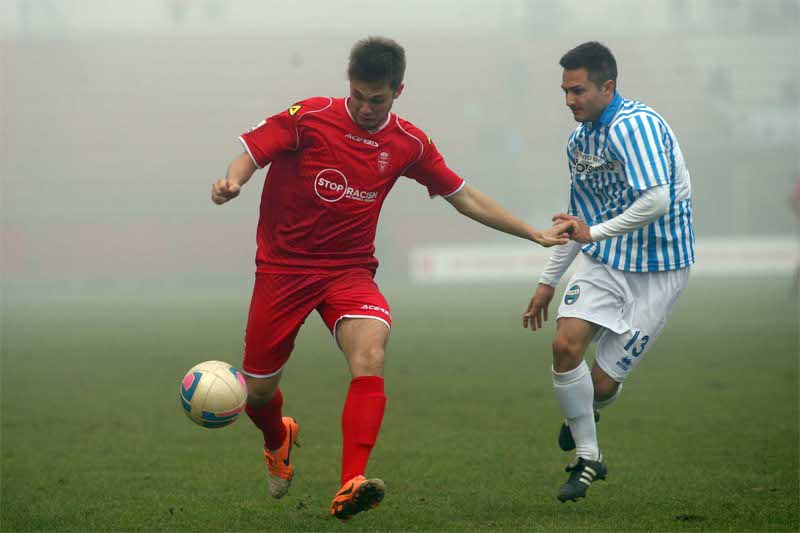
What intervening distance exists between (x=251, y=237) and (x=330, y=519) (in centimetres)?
4540

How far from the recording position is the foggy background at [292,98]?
4897cm

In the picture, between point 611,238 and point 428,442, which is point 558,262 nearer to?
point 611,238

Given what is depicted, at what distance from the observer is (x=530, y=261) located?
132 feet

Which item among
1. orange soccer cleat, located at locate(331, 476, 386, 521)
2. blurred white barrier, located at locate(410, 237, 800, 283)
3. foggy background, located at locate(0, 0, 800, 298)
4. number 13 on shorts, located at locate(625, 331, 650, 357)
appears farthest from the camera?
foggy background, located at locate(0, 0, 800, 298)

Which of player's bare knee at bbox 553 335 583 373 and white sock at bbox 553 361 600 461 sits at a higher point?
player's bare knee at bbox 553 335 583 373

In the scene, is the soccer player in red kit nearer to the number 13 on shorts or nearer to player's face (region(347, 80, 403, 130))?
player's face (region(347, 80, 403, 130))

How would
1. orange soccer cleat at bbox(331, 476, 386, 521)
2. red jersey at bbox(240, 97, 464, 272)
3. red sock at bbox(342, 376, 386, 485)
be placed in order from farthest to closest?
red jersey at bbox(240, 97, 464, 272) < red sock at bbox(342, 376, 386, 485) < orange soccer cleat at bbox(331, 476, 386, 521)

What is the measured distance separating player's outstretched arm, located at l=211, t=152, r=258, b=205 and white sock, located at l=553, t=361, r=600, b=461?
197 centimetres

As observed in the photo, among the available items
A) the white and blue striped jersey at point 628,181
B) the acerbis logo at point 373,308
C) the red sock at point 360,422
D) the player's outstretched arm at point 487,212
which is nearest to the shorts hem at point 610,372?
the white and blue striped jersey at point 628,181

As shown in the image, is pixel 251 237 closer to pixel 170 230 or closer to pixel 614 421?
pixel 170 230

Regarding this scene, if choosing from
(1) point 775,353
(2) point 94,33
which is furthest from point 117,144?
(1) point 775,353

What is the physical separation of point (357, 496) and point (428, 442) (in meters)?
3.15

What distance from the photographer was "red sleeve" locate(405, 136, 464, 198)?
608cm

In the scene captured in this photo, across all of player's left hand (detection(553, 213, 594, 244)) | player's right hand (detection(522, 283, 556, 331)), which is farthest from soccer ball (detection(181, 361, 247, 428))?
player's left hand (detection(553, 213, 594, 244))
